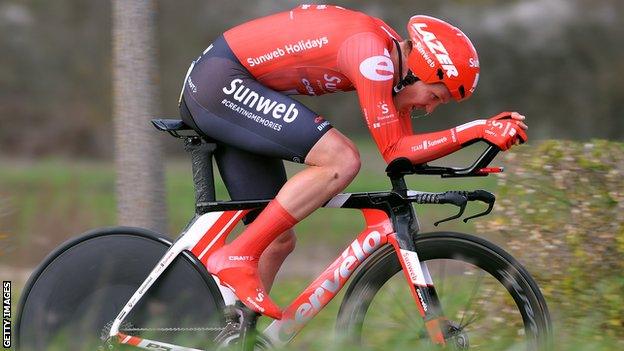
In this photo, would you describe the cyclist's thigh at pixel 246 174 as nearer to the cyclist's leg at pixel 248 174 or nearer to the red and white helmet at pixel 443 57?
the cyclist's leg at pixel 248 174

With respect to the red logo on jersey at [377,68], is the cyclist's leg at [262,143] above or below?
below

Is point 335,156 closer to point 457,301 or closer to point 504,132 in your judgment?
point 504,132

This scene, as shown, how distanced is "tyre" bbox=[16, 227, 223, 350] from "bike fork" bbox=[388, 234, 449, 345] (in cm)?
84

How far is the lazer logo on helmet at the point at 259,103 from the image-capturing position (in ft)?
15.8

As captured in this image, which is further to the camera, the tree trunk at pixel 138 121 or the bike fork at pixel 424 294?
the tree trunk at pixel 138 121

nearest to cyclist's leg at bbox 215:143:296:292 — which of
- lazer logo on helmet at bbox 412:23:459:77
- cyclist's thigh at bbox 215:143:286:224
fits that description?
cyclist's thigh at bbox 215:143:286:224

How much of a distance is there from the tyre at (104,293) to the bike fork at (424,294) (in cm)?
84

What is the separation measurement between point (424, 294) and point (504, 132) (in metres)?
0.78

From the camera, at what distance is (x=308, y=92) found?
5.03m

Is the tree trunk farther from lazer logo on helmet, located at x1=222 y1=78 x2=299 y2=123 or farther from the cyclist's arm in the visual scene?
the cyclist's arm

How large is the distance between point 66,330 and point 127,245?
17.7 inches

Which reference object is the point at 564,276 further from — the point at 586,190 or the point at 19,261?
the point at 19,261
